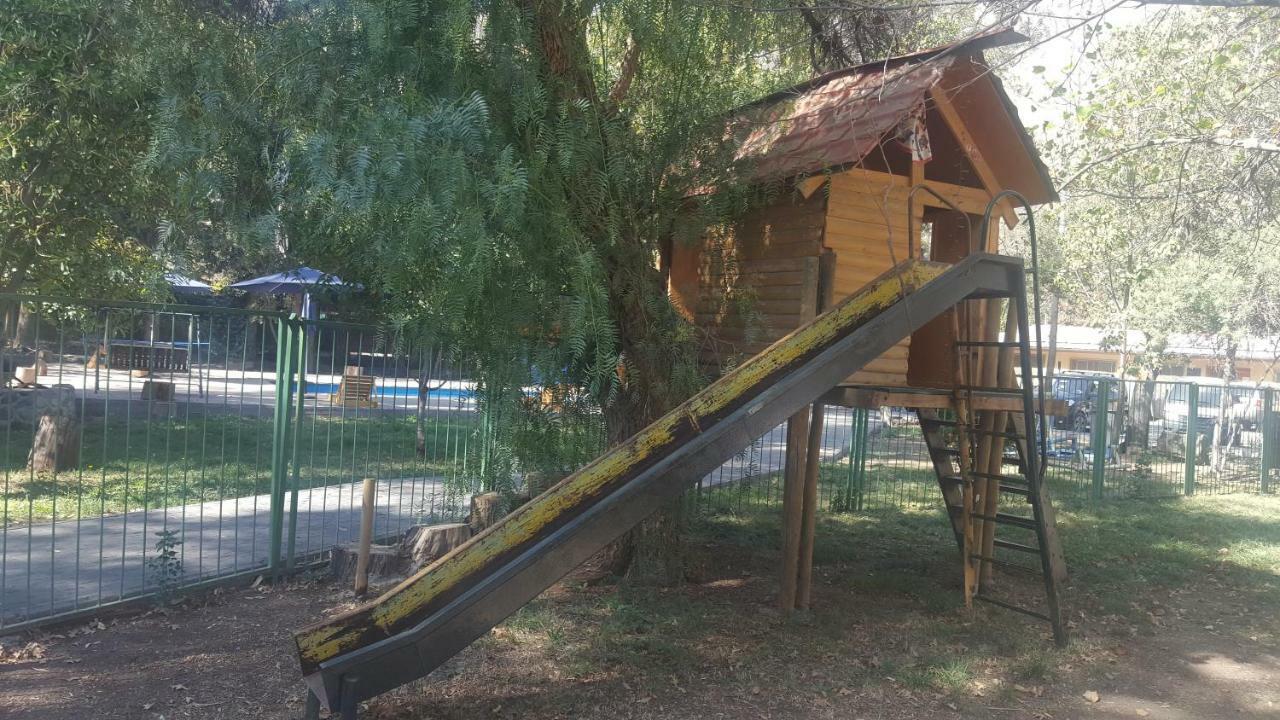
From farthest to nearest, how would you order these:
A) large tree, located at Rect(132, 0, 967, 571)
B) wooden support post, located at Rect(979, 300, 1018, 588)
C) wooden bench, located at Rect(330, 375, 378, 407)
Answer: wooden support post, located at Rect(979, 300, 1018, 588) → wooden bench, located at Rect(330, 375, 378, 407) → large tree, located at Rect(132, 0, 967, 571)

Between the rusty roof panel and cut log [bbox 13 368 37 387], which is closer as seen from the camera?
cut log [bbox 13 368 37 387]

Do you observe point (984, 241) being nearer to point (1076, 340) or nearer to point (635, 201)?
point (635, 201)

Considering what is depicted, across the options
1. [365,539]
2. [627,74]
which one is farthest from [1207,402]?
[365,539]

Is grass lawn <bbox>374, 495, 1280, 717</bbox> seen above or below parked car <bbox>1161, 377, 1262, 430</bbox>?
below

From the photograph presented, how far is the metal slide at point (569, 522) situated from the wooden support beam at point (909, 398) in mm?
1360

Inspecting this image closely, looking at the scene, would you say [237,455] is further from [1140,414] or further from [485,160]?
[1140,414]

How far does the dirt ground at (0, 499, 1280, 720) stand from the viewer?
508 centimetres

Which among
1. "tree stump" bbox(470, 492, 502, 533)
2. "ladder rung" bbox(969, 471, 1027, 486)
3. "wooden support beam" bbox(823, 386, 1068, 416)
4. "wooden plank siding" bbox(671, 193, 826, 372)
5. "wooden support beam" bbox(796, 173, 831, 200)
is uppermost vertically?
"wooden support beam" bbox(796, 173, 831, 200)

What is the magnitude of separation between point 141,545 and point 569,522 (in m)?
5.28

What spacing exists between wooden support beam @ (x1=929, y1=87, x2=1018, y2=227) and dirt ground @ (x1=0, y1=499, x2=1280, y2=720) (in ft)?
11.5

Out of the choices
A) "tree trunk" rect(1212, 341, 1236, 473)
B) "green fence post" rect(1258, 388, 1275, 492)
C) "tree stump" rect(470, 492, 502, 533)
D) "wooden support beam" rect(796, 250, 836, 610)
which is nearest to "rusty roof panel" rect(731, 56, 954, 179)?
"wooden support beam" rect(796, 250, 836, 610)

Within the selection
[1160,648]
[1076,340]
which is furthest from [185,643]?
[1076,340]

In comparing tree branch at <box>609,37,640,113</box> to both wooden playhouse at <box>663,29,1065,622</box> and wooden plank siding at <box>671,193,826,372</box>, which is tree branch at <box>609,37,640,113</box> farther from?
wooden plank siding at <box>671,193,826,372</box>

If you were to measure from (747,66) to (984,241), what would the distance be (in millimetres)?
2635
